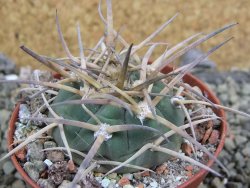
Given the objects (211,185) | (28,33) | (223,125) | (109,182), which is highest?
(28,33)

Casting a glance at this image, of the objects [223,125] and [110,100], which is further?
[223,125]

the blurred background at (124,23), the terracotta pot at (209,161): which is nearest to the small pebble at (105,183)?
the terracotta pot at (209,161)

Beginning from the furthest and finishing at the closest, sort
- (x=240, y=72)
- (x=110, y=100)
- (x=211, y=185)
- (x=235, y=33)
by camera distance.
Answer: (x=235, y=33)
(x=240, y=72)
(x=211, y=185)
(x=110, y=100)

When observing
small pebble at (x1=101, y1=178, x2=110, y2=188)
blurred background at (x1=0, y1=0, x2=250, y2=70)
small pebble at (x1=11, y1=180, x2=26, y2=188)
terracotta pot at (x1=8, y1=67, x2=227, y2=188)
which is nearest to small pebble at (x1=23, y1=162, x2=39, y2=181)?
terracotta pot at (x1=8, y1=67, x2=227, y2=188)

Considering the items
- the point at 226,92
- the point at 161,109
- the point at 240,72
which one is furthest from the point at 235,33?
the point at 161,109

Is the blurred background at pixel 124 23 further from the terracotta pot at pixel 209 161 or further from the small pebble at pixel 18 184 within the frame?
the terracotta pot at pixel 209 161

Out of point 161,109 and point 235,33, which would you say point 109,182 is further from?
point 235,33

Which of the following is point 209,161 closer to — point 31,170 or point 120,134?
point 120,134
